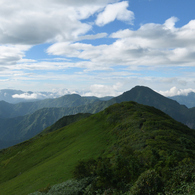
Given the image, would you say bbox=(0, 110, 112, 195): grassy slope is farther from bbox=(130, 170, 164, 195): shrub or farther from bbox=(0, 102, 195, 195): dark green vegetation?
bbox=(130, 170, 164, 195): shrub

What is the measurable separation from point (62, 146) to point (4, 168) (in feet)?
Result: 120

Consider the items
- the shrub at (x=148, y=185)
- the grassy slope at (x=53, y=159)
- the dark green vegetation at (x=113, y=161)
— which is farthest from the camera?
the grassy slope at (x=53, y=159)

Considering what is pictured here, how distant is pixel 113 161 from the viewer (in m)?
36.4

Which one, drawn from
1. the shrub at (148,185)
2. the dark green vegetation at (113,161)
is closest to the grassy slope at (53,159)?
the dark green vegetation at (113,161)

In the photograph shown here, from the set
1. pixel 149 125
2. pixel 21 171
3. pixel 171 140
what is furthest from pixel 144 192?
pixel 21 171

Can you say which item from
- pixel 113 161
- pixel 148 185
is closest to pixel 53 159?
pixel 113 161

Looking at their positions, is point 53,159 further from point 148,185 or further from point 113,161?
point 148,185

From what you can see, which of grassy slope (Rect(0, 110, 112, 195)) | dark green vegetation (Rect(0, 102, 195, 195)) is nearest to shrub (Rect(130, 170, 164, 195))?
dark green vegetation (Rect(0, 102, 195, 195))

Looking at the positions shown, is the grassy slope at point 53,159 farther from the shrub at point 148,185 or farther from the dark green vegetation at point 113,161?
the shrub at point 148,185

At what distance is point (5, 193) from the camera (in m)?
58.7

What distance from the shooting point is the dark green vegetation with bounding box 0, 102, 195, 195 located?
67.0ft

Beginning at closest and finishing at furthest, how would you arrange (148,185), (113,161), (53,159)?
(148,185) → (113,161) → (53,159)

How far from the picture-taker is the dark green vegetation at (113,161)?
20419 millimetres

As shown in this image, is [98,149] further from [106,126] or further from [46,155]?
[46,155]
